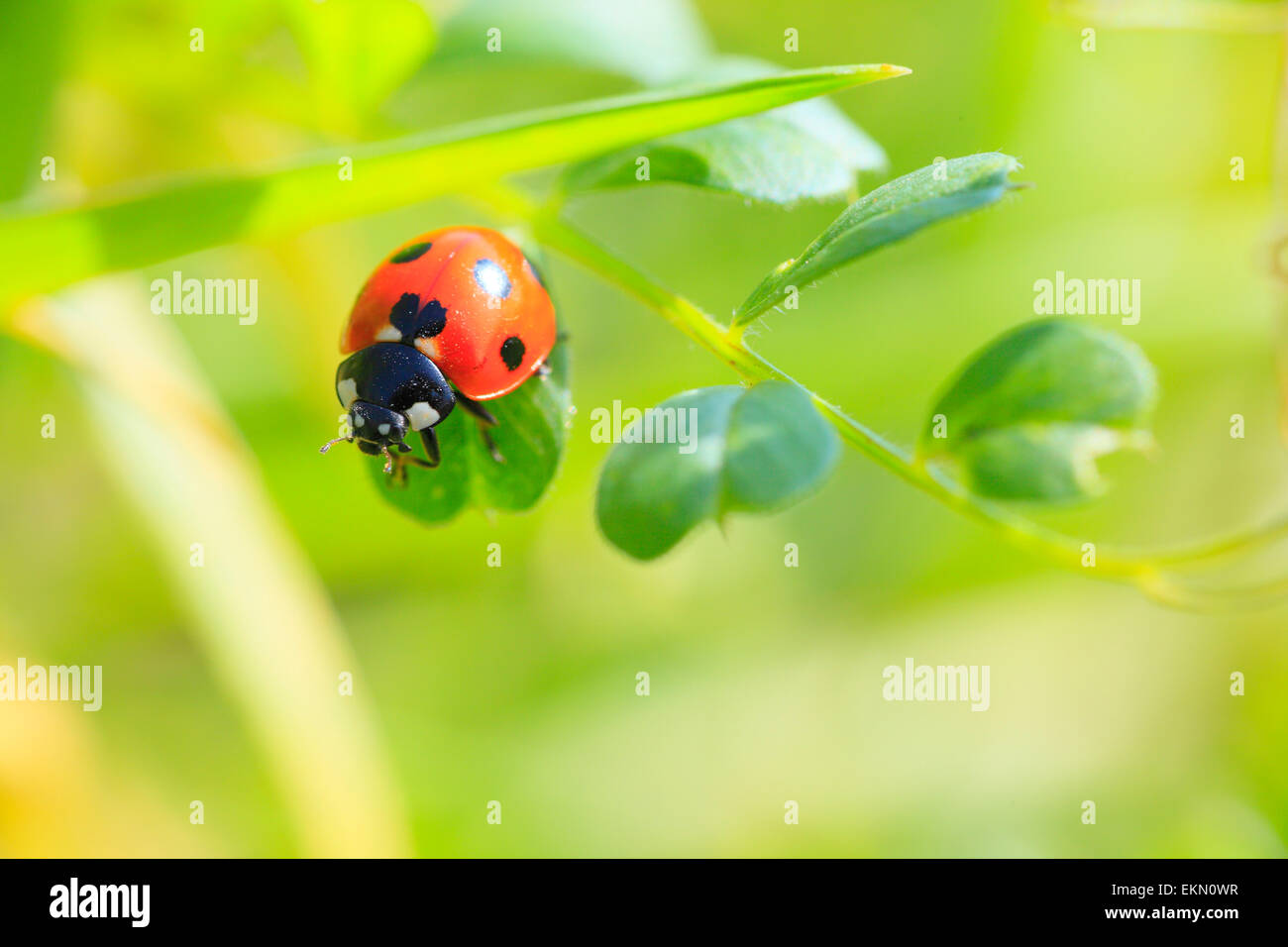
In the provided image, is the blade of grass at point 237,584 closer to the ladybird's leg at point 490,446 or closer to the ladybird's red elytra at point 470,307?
the ladybird's red elytra at point 470,307

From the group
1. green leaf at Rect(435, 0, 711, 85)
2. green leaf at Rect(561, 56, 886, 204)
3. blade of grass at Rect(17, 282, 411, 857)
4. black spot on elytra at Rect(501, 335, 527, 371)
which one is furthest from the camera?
blade of grass at Rect(17, 282, 411, 857)

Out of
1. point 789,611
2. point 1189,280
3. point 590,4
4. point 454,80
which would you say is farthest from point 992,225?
point 454,80

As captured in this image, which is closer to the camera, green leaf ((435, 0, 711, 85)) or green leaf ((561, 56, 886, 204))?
green leaf ((561, 56, 886, 204))

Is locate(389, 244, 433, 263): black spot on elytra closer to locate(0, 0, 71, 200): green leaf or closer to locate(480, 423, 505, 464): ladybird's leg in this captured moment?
locate(480, 423, 505, 464): ladybird's leg

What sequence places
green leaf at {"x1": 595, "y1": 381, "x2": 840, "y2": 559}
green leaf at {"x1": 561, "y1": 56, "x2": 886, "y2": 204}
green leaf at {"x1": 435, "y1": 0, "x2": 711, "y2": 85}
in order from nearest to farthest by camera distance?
green leaf at {"x1": 595, "y1": 381, "x2": 840, "y2": 559} → green leaf at {"x1": 561, "y1": 56, "x2": 886, "y2": 204} → green leaf at {"x1": 435, "y1": 0, "x2": 711, "y2": 85}

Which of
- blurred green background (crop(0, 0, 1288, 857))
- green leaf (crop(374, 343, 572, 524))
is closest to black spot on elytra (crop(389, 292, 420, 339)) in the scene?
green leaf (crop(374, 343, 572, 524))
